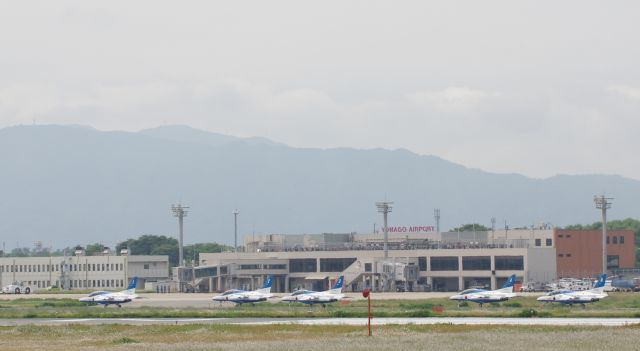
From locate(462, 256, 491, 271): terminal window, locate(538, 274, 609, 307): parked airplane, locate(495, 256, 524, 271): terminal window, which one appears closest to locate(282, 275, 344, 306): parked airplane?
locate(538, 274, 609, 307): parked airplane

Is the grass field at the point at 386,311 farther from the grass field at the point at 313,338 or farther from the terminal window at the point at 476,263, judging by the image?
the terminal window at the point at 476,263

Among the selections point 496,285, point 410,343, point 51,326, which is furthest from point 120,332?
point 496,285

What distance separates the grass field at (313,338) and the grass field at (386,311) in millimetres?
20492

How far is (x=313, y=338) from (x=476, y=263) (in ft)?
399

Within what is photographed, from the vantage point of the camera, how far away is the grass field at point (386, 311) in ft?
353

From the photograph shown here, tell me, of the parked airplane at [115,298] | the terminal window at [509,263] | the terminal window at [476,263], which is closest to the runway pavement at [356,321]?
the parked airplane at [115,298]

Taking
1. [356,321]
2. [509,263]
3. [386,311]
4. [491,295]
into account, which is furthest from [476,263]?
[356,321]

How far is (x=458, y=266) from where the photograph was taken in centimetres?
19838

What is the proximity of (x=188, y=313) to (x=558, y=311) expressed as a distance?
35181 mm

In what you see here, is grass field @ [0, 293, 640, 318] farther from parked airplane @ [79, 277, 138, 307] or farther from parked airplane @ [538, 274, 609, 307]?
parked airplane @ [79, 277, 138, 307]

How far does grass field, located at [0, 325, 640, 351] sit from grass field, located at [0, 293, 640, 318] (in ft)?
67.2

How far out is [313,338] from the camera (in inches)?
3059

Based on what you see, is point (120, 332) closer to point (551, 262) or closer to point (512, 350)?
point (512, 350)

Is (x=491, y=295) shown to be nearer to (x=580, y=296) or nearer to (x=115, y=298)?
(x=580, y=296)
